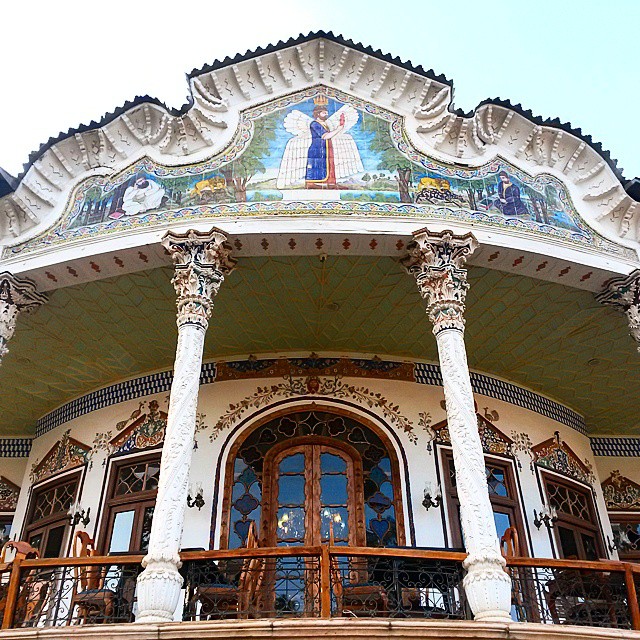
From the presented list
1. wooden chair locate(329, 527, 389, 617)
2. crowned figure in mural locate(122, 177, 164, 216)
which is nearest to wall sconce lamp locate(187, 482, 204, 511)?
wooden chair locate(329, 527, 389, 617)

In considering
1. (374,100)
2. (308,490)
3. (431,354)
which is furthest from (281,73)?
(308,490)

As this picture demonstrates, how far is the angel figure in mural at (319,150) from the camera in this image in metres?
8.64

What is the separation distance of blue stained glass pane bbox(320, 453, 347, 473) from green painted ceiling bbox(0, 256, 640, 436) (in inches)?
63.3

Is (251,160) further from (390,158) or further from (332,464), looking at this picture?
(332,464)

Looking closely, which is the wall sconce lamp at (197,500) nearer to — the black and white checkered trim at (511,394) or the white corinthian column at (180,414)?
the white corinthian column at (180,414)

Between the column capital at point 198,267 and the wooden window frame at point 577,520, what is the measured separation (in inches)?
228

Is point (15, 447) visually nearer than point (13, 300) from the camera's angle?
No

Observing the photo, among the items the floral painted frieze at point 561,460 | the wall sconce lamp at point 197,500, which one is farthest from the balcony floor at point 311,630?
the floral painted frieze at point 561,460

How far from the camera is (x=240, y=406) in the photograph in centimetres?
999

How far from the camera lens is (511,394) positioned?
10875 mm

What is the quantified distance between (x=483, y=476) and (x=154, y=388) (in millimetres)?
5669

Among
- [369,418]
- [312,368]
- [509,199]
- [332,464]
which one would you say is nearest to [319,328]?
[312,368]

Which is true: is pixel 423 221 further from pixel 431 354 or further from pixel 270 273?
A: pixel 431 354

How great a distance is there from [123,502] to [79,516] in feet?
2.17
